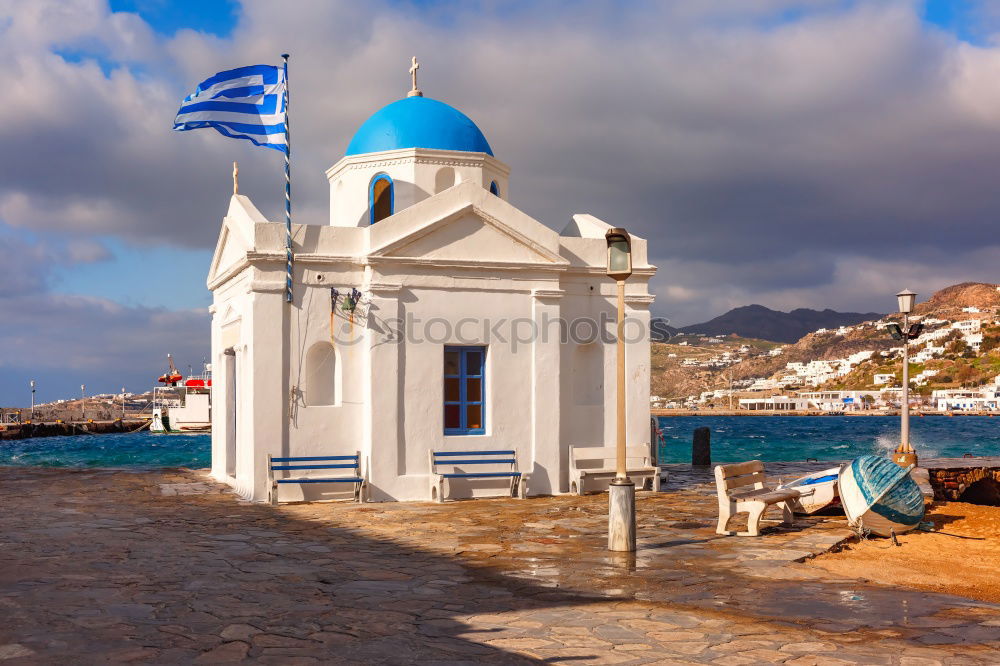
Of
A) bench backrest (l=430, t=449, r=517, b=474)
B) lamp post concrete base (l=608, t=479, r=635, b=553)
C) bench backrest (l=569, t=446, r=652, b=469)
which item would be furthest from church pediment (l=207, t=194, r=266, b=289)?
lamp post concrete base (l=608, t=479, r=635, b=553)

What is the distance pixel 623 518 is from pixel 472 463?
236 inches

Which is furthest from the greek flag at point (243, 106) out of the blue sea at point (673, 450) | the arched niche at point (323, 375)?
the blue sea at point (673, 450)

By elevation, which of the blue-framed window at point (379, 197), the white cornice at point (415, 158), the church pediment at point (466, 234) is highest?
the white cornice at point (415, 158)

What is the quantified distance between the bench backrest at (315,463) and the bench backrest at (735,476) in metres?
6.55

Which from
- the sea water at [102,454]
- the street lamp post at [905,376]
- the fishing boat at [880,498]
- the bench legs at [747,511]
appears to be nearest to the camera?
the fishing boat at [880,498]

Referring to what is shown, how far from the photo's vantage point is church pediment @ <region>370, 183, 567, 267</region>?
642 inches

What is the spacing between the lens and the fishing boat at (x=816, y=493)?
13.5m

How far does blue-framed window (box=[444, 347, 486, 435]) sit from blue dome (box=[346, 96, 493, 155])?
5.07m

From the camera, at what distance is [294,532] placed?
12234 mm

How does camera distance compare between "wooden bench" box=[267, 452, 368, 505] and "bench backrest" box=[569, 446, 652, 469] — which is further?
"bench backrest" box=[569, 446, 652, 469]

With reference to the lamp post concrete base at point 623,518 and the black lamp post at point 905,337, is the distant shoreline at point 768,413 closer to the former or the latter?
the black lamp post at point 905,337

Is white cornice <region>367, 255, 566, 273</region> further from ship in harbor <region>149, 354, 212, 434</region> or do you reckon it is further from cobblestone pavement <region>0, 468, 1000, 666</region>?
ship in harbor <region>149, 354, 212, 434</region>

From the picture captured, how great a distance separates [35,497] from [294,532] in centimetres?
720

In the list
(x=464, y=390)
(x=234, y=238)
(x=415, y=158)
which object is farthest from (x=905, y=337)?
(x=234, y=238)
